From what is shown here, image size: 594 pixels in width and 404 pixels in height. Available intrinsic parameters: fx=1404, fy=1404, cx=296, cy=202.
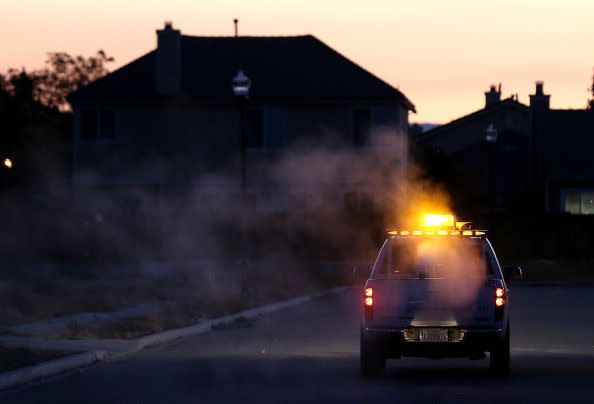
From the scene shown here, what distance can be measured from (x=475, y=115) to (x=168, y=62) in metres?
38.5

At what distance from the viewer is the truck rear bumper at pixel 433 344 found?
51.0 feet

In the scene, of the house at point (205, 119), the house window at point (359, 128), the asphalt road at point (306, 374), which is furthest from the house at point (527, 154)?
the asphalt road at point (306, 374)

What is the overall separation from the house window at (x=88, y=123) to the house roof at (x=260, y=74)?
709mm

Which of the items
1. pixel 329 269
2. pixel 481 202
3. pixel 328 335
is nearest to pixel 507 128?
pixel 481 202

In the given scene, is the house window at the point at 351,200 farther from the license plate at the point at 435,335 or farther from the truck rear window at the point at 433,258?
the license plate at the point at 435,335

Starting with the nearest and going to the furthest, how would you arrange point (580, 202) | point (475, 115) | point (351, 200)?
1. point (351, 200)
2. point (580, 202)
3. point (475, 115)

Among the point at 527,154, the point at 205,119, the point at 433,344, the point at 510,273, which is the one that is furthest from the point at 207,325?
the point at 527,154

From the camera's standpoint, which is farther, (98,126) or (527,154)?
(527,154)

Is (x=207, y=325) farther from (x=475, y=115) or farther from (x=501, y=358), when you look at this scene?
(x=475, y=115)

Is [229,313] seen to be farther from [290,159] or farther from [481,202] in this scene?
[481,202]

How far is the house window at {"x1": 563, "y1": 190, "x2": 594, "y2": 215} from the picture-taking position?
68.1m

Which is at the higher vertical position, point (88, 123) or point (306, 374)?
point (88, 123)

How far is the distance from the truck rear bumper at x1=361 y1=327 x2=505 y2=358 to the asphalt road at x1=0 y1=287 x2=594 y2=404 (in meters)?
0.34

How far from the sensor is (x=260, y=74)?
5828 centimetres
